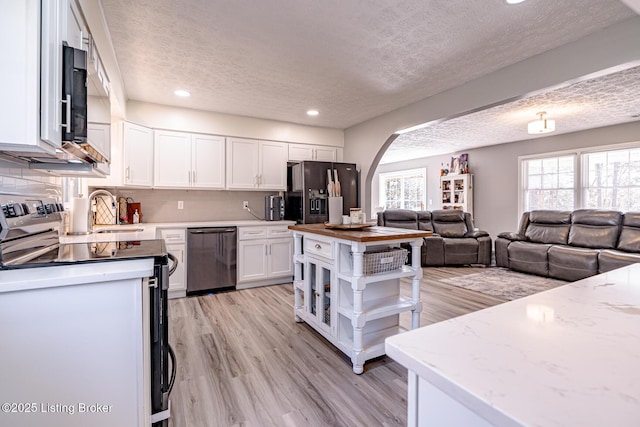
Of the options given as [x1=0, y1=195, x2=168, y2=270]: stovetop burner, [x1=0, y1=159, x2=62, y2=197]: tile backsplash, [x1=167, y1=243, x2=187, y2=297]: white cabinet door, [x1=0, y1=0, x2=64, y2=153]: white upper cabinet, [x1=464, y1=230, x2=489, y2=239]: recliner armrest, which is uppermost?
[x1=0, y1=0, x2=64, y2=153]: white upper cabinet

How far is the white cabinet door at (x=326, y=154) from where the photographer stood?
4945 mm

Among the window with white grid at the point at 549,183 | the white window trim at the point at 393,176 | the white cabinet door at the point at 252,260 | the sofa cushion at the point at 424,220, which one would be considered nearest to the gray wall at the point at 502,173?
the window with white grid at the point at 549,183

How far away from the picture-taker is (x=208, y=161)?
4.13 m

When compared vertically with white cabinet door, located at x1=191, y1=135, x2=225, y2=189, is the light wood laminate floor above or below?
below

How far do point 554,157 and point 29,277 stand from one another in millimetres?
7482

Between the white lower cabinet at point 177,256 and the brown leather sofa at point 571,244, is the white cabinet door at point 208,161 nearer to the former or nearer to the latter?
the white lower cabinet at point 177,256

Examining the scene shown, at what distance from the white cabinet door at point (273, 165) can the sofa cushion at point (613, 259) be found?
4491mm

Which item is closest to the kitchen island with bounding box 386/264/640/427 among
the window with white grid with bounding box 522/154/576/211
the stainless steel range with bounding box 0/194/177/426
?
the stainless steel range with bounding box 0/194/177/426

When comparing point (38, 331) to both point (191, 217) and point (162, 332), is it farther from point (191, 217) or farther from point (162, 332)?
point (191, 217)

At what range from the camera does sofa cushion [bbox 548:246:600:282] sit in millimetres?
4164

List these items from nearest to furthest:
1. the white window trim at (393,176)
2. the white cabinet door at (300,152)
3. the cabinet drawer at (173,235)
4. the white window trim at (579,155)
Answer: the cabinet drawer at (173,235) < the white cabinet door at (300,152) < the white window trim at (579,155) < the white window trim at (393,176)

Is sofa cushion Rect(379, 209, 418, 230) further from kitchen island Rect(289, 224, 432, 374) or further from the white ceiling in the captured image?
kitchen island Rect(289, 224, 432, 374)

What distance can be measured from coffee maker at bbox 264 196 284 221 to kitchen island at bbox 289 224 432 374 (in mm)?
1958

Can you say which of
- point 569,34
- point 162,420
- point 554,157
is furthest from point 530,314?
point 554,157
